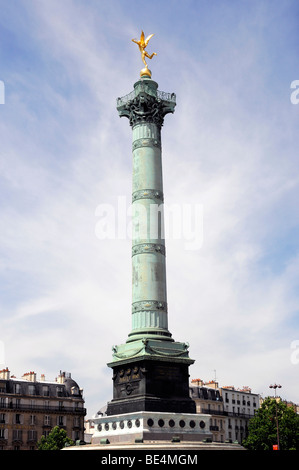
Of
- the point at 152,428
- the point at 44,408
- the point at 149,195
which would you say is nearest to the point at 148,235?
the point at 149,195

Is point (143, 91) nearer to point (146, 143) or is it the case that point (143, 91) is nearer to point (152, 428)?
point (146, 143)

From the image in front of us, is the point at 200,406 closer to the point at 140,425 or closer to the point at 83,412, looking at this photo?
the point at 83,412

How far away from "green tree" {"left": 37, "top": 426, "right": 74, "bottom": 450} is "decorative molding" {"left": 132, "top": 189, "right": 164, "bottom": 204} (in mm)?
40121

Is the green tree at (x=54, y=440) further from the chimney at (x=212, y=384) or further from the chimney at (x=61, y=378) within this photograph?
the chimney at (x=212, y=384)

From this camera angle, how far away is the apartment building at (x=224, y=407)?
91.7 metres

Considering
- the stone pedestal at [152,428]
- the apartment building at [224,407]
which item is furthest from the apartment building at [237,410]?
the stone pedestal at [152,428]

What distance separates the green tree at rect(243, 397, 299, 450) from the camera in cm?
8069

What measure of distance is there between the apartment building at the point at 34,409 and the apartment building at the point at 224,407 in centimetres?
1841

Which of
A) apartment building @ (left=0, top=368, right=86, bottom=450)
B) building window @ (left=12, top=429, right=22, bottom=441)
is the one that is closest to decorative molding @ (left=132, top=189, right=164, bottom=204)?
apartment building @ (left=0, top=368, right=86, bottom=450)

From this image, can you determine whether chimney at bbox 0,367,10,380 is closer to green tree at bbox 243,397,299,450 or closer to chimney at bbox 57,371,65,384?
chimney at bbox 57,371,65,384

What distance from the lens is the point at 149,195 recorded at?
47.3 metres
